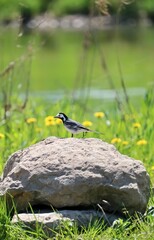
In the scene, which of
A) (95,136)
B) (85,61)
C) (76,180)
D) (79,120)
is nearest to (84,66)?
(85,61)

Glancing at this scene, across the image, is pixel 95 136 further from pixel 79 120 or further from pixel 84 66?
pixel 84 66

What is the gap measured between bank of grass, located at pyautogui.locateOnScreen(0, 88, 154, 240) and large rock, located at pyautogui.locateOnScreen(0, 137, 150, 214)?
0.13 metres

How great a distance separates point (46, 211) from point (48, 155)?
1.08 ft

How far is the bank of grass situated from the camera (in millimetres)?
4523

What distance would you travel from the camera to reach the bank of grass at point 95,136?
452 centimetres

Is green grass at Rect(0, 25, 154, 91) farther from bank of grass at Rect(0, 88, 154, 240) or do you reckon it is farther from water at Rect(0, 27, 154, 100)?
bank of grass at Rect(0, 88, 154, 240)

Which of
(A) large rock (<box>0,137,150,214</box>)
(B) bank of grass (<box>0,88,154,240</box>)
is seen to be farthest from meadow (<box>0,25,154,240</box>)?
(A) large rock (<box>0,137,150,214</box>)

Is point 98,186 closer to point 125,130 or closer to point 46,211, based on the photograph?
point 46,211

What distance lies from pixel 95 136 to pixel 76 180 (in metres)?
1.87

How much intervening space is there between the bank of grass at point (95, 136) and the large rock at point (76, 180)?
13 cm

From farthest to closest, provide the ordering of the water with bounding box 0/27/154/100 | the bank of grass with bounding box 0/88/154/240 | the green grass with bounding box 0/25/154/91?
the green grass with bounding box 0/25/154/91 < the water with bounding box 0/27/154/100 < the bank of grass with bounding box 0/88/154/240

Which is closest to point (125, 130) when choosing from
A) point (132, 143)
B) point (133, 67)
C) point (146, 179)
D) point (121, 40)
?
point (132, 143)

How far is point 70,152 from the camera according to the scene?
15.4 ft

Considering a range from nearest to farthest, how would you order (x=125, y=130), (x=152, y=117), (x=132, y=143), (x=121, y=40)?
(x=132, y=143) < (x=125, y=130) < (x=152, y=117) < (x=121, y=40)
